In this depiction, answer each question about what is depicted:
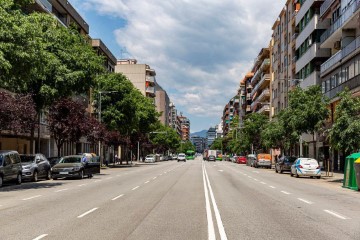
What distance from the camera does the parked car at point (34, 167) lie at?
28570mm

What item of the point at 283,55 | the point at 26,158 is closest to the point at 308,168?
the point at 26,158

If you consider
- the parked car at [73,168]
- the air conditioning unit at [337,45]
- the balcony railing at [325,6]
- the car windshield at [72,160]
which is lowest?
the parked car at [73,168]

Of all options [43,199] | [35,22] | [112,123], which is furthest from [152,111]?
[43,199]

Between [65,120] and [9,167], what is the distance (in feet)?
54.0

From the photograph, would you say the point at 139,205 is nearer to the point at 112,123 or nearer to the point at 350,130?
the point at 350,130

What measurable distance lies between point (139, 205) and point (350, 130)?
17.8 metres

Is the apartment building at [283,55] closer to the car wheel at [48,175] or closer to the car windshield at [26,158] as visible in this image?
the car wheel at [48,175]

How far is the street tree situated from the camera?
41344 millimetres

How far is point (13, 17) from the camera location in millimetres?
20781

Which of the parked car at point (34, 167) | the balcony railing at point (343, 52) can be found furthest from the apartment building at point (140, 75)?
the parked car at point (34, 167)

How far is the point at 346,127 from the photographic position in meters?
29.8

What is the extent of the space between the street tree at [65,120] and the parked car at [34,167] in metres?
9.55

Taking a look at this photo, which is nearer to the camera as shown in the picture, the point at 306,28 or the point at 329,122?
the point at 329,122

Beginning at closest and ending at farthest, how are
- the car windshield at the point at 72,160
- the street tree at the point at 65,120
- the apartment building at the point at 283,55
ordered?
1. the car windshield at the point at 72,160
2. the street tree at the point at 65,120
3. the apartment building at the point at 283,55
